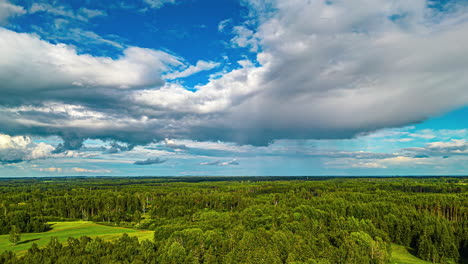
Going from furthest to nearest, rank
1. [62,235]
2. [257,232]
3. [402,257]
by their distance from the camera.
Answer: [62,235] → [402,257] → [257,232]

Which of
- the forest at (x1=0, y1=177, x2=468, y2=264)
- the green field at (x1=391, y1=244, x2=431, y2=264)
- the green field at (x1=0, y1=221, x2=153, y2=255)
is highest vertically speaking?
the forest at (x1=0, y1=177, x2=468, y2=264)

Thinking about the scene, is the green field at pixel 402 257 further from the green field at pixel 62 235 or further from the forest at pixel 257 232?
the green field at pixel 62 235

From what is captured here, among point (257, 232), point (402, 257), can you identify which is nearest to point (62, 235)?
point (257, 232)

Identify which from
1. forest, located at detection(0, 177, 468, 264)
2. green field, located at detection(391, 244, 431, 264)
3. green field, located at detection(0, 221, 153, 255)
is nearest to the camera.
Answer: forest, located at detection(0, 177, 468, 264)

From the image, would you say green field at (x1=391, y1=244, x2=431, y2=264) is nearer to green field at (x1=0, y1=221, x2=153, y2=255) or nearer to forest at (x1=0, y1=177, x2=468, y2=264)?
forest at (x1=0, y1=177, x2=468, y2=264)

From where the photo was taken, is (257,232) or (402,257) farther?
(402,257)

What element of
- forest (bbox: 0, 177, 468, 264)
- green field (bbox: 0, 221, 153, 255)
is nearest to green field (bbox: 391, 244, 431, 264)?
forest (bbox: 0, 177, 468, 264)

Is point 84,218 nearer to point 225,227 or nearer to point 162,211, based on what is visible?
point 162,211

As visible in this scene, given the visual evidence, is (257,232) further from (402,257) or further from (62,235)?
(62,235)

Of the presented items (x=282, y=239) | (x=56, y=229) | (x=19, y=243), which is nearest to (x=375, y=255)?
(x=282, y=239)
